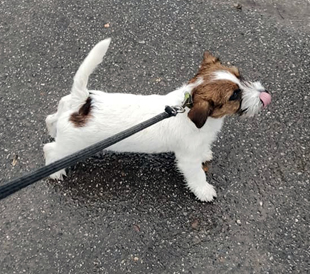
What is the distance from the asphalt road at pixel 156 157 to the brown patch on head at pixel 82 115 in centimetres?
65

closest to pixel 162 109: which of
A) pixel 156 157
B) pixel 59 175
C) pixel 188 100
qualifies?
pixel 188 100

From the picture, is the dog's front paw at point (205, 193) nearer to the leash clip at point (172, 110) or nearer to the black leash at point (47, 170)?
the leash clip at point (172, 110)

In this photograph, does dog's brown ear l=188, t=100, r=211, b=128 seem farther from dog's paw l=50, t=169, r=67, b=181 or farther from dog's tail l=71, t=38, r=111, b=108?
dog's paw l=50, t=169, r=67, b=181

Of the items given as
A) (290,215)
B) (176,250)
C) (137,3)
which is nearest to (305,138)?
(290,215)

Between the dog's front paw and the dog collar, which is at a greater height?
the dog collar

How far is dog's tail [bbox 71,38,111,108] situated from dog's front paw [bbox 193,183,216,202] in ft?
3.47

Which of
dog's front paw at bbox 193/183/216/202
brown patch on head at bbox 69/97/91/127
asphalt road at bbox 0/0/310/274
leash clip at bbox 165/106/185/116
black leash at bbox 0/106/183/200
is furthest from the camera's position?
dog's front paw at bbox 193/183/216/202

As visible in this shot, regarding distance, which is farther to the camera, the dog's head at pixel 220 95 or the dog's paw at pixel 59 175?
the dog's paw at pixel 59 175

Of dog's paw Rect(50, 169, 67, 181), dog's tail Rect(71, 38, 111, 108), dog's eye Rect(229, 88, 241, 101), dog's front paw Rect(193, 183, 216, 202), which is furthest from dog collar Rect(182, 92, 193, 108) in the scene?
dog's paw Rect(50, 169, 67, 181)

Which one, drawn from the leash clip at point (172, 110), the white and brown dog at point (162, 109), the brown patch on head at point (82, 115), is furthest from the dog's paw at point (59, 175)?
the leash clip at point (172, 110)

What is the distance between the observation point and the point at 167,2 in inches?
158

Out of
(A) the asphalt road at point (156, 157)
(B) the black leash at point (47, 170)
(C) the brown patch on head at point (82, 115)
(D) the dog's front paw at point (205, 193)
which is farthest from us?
(D) the dog's front paw at point (205, 193)

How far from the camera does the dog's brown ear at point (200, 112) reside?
88.4 inches

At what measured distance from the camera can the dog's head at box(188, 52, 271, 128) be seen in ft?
7.41
